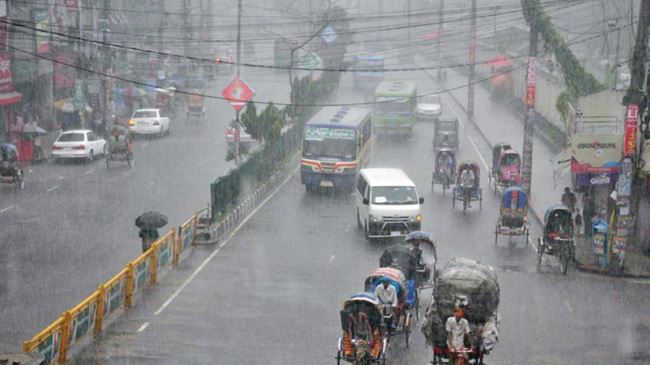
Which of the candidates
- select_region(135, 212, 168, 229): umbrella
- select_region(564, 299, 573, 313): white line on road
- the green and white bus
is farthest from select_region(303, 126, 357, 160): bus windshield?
select_region(564, 299, 573, 313): white line on road

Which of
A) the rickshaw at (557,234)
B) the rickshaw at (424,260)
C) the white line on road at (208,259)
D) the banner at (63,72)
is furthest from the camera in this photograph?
the banner at (63,72)

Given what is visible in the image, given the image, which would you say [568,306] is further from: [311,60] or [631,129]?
[311,60]

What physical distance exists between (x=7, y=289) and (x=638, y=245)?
17334 mm

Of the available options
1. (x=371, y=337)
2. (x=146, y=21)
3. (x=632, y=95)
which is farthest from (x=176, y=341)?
(x=146, y=21)

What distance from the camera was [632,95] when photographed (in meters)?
25.5

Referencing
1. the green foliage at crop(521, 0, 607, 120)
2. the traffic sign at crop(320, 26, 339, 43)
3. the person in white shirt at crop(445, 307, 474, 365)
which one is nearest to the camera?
the person in white shirt at crop(445, 307, 474, 365)

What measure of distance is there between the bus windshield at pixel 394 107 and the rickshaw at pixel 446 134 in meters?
4.44

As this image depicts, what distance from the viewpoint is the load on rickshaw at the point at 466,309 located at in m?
15.9

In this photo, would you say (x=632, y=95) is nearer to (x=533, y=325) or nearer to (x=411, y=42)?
(x=533, y=325)

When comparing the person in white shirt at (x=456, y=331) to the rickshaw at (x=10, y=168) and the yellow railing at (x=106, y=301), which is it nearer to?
the yellow railing at (x=106, y=301)

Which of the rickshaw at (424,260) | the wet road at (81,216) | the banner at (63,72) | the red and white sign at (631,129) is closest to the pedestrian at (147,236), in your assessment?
the wet road at (81,216)

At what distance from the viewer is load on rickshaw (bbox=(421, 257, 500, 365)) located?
15922mm

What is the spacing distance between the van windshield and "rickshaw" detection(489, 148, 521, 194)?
352 inches

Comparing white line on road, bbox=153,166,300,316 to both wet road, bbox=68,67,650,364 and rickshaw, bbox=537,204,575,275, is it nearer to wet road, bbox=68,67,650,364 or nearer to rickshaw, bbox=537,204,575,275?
wet road, bbox=68,67,650,364
